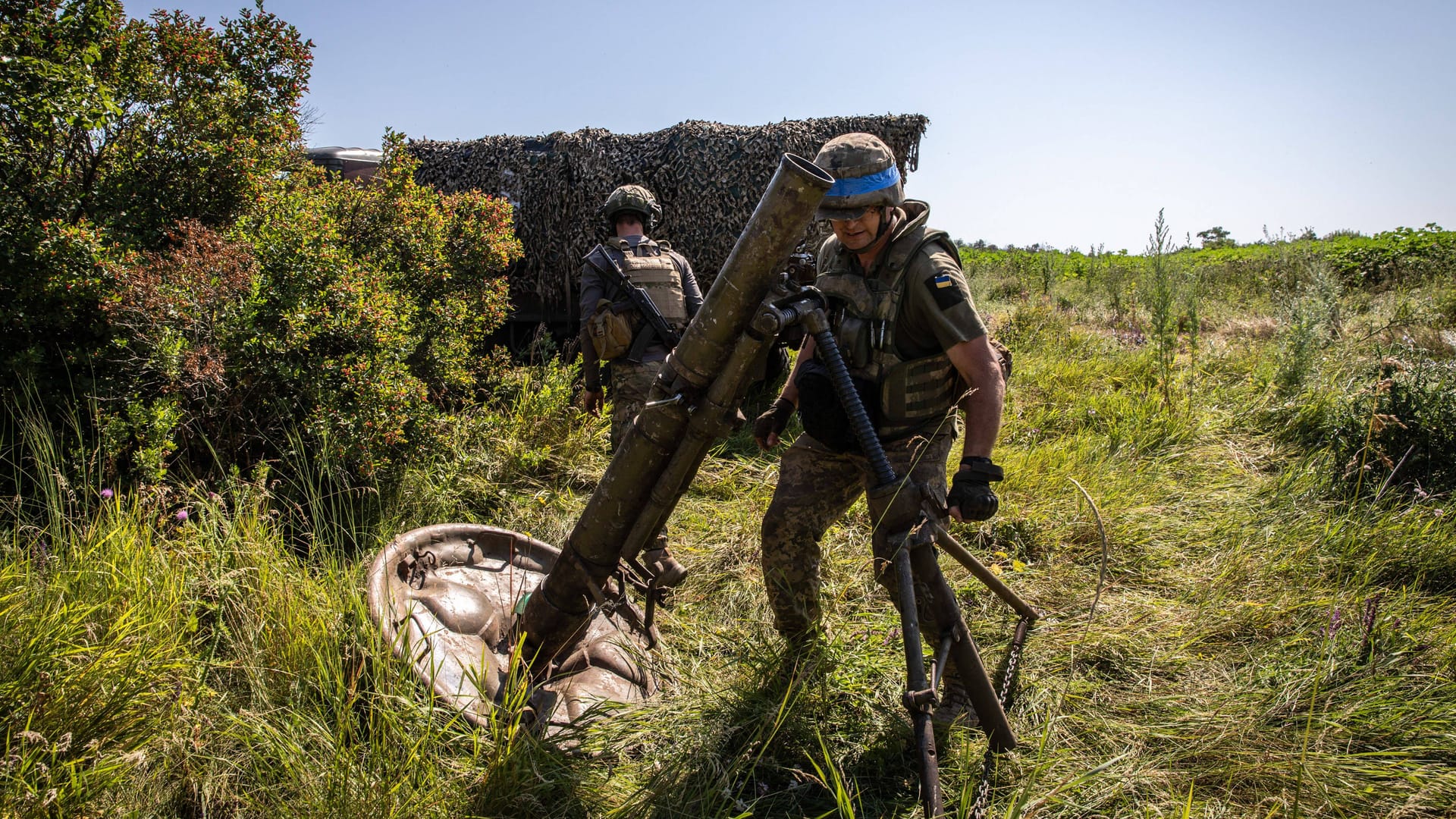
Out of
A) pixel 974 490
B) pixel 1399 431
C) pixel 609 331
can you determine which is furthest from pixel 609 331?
pixel 1399 431

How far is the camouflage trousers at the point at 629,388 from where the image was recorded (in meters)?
4.58

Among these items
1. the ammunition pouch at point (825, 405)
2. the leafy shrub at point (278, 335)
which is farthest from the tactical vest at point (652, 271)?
→ the ammunition pouch at point (825, 405)

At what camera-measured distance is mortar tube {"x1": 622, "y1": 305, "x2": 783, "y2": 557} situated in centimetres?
218

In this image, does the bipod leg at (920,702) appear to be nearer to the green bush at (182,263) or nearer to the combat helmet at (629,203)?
→ the green bush at (182,263)

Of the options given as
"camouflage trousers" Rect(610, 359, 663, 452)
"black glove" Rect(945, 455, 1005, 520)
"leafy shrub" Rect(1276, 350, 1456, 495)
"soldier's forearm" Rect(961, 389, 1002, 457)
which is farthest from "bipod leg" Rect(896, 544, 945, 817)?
"leafy shrub" Rect(1276, 350, 1456, 495)

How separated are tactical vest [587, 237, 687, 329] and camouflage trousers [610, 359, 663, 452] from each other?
13.8 inches

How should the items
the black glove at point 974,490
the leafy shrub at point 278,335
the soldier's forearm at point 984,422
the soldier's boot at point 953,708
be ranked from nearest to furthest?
the black glove at point 974,490
the soldier's forearm at point 984,422
the soldier's boot at point 953,708
the leafy shrub at point 278,335

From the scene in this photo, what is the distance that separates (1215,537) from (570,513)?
3723mm

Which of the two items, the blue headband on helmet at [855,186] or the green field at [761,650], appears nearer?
the green field at [761,650]

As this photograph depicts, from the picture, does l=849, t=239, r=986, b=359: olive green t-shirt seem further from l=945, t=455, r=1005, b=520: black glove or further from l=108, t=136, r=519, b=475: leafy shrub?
l=108, t=136, r=519, b=475: leafy shrub

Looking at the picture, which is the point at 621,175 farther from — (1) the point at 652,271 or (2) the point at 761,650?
(2) the point at 761,650

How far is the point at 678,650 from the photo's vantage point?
323 cm

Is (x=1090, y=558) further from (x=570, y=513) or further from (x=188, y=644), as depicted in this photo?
(x=188, y=644)

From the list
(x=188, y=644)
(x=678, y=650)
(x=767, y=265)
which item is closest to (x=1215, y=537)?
(x=678, y=650)
